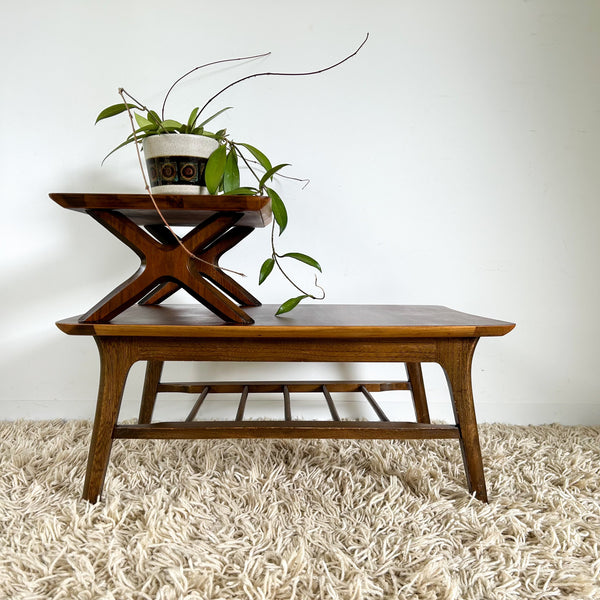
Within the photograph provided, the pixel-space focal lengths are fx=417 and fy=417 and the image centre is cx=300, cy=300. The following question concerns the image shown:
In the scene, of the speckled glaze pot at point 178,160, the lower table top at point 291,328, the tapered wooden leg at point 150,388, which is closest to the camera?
the lower table top at point 291,328

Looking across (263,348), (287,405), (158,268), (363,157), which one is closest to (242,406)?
(287,405)

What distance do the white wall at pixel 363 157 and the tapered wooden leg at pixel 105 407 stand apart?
1.66ft

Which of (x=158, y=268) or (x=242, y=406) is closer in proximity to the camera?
(x=158, y=268)

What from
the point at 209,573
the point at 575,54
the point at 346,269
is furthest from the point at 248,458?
the point at 575,54

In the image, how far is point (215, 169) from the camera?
0.75 metres

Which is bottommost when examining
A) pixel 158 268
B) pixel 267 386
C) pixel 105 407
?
pixel 267 386

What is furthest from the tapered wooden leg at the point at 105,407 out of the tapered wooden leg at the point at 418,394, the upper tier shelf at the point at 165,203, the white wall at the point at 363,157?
the tapered wooden leg at the point at 418,394

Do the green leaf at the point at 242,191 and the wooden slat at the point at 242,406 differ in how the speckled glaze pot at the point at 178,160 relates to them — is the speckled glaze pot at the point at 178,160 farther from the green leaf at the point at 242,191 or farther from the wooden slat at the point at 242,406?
the wooden slat at the point at 242,406

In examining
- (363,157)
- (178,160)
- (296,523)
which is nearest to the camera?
(296,523)

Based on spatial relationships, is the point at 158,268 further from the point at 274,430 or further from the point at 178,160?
the point at 274,430

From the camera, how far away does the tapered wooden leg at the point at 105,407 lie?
720mm

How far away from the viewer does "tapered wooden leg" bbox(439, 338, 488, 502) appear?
2.43 ft

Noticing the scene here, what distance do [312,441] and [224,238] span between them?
52cm

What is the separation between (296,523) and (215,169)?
62cm
